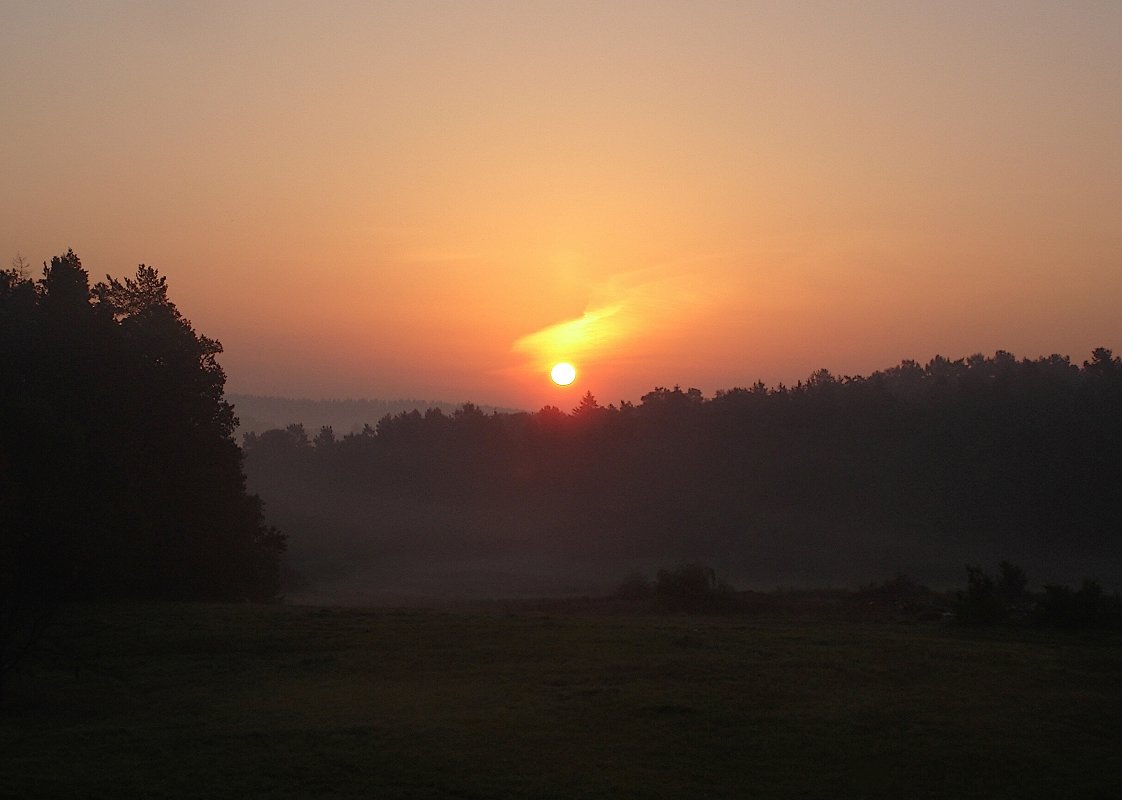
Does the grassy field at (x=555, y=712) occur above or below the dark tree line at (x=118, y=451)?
below

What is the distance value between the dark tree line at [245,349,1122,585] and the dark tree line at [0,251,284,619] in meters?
45.9

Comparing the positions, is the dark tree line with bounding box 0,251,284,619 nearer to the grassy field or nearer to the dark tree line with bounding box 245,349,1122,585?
the grassy field

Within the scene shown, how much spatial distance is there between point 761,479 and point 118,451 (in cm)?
6993

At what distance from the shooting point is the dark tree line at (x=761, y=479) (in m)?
80.8

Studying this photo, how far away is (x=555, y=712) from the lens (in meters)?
18.1

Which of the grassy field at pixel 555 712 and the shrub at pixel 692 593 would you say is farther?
the shrub at pixel 692 593

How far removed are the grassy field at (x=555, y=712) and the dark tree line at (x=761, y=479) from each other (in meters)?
47.8

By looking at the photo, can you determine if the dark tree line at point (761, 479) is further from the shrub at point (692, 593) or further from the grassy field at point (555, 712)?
the grassy field at point (555, 712)

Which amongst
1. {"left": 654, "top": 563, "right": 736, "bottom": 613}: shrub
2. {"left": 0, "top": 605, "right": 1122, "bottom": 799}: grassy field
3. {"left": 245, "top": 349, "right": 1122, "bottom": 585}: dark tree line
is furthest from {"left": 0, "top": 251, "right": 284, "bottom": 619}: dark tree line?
{"left": 245, "top": 349, "right": 1122, "bottom": 585}: dark tree line

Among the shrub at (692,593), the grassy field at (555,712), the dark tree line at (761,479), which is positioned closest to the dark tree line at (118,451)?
the grassy field at (555,712)

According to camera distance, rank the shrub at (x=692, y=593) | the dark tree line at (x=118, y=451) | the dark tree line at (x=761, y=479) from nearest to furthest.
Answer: the dark tree line at (x=118, y=451)
the shrub at (x=692, y=593)
the dark tree line at (x=761, y=479)

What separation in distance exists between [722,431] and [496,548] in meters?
26.9

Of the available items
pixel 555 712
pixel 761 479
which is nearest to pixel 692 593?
pixel 555 712

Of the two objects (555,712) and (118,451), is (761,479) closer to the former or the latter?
(118,451)
